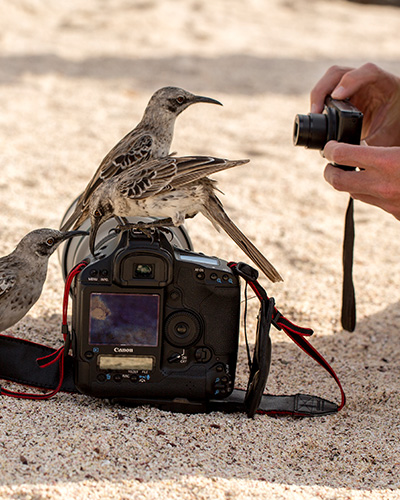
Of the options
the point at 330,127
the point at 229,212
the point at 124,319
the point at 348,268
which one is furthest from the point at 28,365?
the point at 229,212

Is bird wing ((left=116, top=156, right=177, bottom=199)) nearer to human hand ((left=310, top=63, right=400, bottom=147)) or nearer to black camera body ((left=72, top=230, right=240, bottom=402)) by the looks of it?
black camera body ((left=72, top=230, right=240, bottom=402))

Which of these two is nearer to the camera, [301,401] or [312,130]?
[301,401]

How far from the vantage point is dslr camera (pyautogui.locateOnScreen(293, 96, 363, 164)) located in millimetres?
2674

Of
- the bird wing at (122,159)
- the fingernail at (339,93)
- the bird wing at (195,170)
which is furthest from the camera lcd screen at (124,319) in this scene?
the fingernail at (339,93)

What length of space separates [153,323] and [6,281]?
2.10 ft

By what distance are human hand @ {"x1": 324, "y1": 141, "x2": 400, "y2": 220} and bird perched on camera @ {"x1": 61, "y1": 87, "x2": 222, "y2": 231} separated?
0.55m

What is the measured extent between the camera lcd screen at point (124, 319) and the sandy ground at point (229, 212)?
0.27m

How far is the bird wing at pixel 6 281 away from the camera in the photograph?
2.57m

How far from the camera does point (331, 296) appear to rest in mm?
3707

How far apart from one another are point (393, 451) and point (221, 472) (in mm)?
637

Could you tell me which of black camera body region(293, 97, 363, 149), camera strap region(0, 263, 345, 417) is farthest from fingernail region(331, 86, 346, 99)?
camera strap region(0, 263, 345, 417)

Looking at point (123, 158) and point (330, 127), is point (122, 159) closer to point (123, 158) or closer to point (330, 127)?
point (123, 158)

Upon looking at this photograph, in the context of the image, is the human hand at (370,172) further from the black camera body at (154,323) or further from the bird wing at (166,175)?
the black camera body at (154,323)

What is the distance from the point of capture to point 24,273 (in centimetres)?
264
